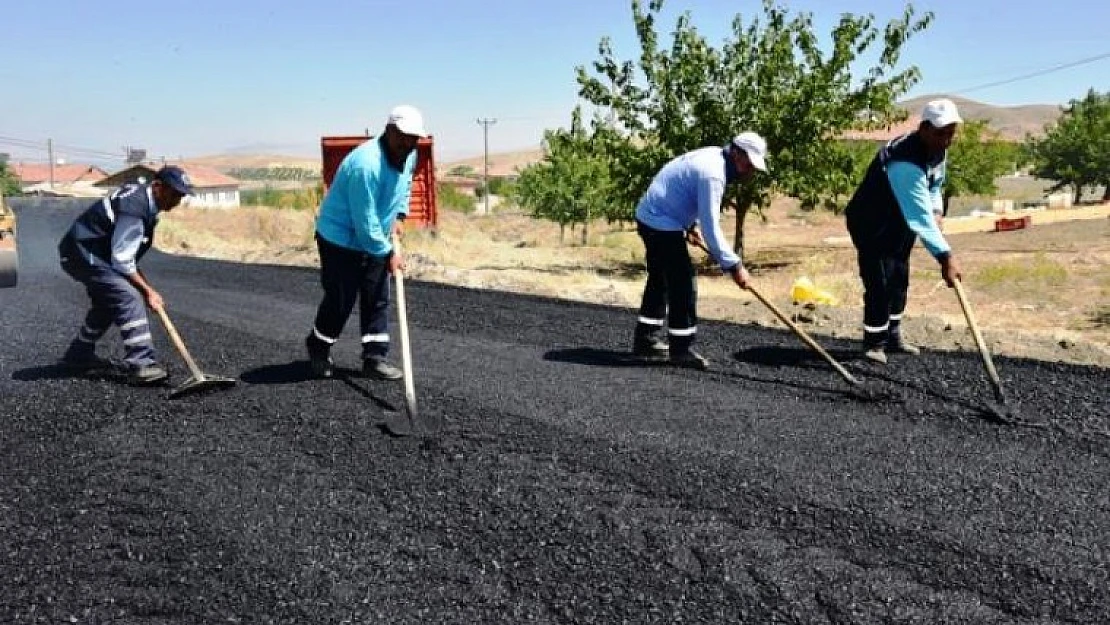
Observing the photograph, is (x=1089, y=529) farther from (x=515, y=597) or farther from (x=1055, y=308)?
(x=1055, y=308)

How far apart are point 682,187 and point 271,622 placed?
3.60 m

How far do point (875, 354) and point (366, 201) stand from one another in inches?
137

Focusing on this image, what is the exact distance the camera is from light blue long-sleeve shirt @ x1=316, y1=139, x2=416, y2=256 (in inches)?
187

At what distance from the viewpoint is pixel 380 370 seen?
5.22 metres

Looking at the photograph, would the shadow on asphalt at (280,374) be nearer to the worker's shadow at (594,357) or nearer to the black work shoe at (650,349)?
the worker's shadow at (594,357)

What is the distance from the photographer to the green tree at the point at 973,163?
2970cm

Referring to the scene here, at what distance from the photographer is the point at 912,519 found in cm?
323

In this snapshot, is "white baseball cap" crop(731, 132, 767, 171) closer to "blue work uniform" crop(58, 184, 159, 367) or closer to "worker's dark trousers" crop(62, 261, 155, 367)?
"blue work uniform" crop(58, 184, 159, 367)

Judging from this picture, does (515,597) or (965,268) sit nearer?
(515,597)

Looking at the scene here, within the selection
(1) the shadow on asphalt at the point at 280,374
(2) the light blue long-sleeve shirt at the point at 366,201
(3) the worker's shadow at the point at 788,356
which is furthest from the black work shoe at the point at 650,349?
(1) the shadow on asphalt at the point at 280,374

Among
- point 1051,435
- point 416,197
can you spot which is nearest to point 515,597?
point 1051,435

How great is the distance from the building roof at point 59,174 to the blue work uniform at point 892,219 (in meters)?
87.1

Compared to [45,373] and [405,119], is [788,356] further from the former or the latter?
[45,373]

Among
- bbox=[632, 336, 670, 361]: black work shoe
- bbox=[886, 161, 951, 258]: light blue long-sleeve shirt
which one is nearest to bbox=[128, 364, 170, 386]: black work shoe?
bbox=[632, 336, 670, 361]: black work shoe
